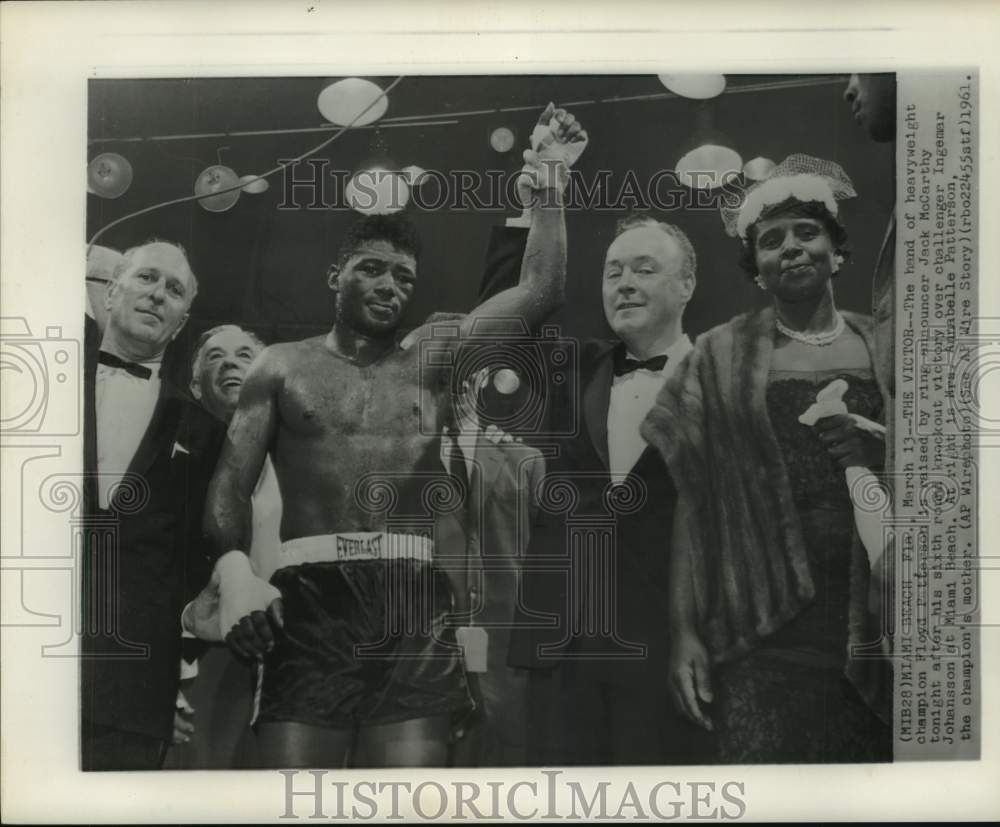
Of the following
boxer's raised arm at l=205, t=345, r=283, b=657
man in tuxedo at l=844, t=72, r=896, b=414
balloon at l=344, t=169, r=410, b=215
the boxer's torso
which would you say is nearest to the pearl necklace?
man in tuxedo at l=844, t=72, r=896, b=414

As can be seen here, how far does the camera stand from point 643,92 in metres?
3.31

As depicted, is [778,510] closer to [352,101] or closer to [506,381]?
[506,381]

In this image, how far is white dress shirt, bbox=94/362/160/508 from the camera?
3.29 metres

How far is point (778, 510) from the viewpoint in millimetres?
3309

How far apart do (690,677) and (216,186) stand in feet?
7.68

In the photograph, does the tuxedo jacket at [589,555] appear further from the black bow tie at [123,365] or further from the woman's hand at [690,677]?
the black bow tie at [123,365]

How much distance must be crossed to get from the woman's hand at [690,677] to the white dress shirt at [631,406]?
60cm

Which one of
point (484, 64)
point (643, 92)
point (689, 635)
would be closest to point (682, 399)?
point (689, 635)

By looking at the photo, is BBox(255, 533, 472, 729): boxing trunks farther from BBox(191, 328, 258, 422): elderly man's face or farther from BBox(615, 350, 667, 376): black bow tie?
BBox(615, 350, 667, 376): black bow tie

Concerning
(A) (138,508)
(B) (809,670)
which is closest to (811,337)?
(B) (809,670)

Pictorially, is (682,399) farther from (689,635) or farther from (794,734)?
(794,734)

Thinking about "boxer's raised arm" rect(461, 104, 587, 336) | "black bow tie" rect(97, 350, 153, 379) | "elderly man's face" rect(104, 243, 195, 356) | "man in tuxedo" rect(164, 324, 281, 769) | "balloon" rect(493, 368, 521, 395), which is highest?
"boxer's raised arm" rect(461, 104, 587, 336)

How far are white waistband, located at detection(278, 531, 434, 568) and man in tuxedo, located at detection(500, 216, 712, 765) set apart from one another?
0.41 meters

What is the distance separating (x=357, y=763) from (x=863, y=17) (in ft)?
10.2
